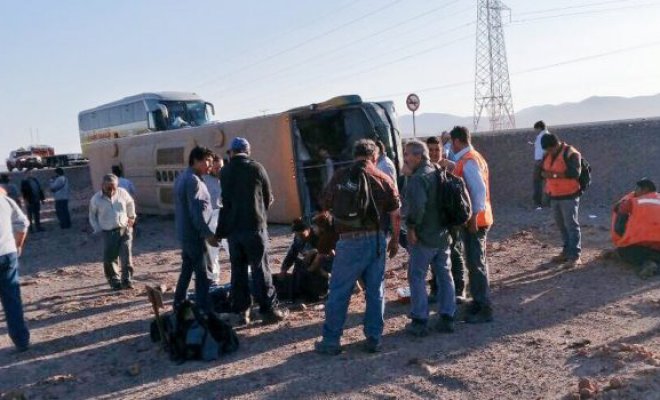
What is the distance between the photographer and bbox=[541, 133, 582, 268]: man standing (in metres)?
8.13

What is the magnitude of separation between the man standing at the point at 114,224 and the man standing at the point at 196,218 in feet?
7.77

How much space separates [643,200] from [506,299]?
7.04ft

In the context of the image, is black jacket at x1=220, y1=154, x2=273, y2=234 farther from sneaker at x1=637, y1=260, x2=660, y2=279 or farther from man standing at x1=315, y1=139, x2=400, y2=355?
sneaker at x1=637, y1=260, x2=660, y2=279

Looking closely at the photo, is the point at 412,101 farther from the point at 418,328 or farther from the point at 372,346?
the point at 372,346

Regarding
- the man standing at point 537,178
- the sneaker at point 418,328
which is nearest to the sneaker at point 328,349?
the sneaker at point 418,328

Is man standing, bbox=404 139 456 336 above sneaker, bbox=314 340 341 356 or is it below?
above

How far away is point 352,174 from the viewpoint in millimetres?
5551

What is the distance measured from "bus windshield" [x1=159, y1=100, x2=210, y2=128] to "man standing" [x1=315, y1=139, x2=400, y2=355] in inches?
846

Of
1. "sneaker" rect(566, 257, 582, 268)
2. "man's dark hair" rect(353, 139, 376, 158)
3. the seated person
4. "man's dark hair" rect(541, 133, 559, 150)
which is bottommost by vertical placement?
"sneaker" rect(566, 257, 582, 268)

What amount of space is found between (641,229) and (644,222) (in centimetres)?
10

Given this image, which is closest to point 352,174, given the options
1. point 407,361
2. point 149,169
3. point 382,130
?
point 407,361

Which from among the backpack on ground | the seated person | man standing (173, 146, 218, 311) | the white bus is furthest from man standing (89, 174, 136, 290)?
the white bus

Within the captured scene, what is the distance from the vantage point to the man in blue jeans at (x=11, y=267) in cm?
632

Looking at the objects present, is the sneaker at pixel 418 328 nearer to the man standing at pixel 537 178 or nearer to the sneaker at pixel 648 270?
the sneaker at pixel 648 270
